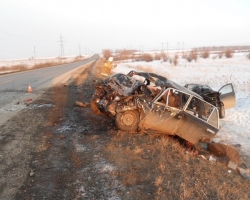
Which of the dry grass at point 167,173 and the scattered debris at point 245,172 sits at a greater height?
the dry grass at point 167,173

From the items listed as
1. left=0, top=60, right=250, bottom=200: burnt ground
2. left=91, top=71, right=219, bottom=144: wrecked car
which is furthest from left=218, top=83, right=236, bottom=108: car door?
left=0, top=60, right=250, bottom=200: burnt ground

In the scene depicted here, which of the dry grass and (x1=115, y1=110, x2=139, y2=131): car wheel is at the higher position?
(x1=115, y1=110, x2=139, y2=131): car wheel

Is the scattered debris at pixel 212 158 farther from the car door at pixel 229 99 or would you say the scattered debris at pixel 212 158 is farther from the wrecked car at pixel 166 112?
the car door at pixel 229 99

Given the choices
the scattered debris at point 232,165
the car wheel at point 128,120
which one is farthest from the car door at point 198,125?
the car wheel at point 128,120

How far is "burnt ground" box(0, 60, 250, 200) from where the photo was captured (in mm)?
4156

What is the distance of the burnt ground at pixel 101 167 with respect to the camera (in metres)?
4.16

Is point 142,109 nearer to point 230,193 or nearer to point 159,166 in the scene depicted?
point 159,166

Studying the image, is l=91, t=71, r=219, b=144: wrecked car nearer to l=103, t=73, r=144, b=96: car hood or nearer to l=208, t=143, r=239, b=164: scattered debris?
l=103, t=73, r=144, b=96: car hood

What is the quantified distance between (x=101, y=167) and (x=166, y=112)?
8.21 feet

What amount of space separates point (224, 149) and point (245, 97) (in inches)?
281

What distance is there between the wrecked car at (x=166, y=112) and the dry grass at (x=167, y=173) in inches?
16.8

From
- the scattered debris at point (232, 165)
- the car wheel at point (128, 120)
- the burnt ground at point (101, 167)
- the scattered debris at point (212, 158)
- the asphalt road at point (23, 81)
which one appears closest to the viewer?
the burnt ground at point (101, 167)

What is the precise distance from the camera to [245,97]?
41.5 ft

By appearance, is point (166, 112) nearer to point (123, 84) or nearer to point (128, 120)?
point (128, 120)
